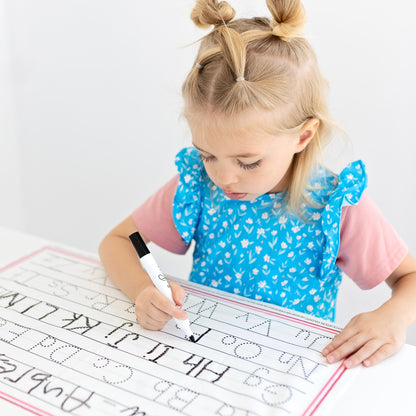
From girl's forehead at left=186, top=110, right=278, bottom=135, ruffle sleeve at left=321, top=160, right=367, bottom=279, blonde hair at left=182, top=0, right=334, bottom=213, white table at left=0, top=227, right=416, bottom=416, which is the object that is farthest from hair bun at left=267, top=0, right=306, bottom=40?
white table at left=0, top=227, right=416, bottom=416

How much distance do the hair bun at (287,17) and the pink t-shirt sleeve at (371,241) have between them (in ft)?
0.90

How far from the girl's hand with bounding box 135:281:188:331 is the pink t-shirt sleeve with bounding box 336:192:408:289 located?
29 centimetres

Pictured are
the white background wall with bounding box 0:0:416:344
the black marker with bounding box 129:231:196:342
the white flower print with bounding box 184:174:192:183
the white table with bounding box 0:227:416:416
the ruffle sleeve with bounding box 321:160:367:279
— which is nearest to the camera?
the white table with bounding box 0:227:416:416

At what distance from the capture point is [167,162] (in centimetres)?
151

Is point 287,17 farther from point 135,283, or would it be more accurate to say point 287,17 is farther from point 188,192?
point 135,283

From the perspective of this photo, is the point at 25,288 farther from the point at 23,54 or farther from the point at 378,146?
the point at 23,54

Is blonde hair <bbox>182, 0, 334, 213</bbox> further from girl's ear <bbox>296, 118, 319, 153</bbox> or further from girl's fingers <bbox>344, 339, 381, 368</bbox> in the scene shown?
girl's fingers <bbox>344, 339, 381, 368</bbox>

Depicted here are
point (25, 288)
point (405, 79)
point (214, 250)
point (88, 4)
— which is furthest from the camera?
point (88, 4)

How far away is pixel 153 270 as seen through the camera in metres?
0.77

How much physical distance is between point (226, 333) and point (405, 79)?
660 millimetres

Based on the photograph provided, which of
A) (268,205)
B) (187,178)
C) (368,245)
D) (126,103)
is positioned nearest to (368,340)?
(368,245)

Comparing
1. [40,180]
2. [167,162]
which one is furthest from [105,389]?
[40,180]

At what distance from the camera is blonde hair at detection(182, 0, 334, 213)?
0.76m

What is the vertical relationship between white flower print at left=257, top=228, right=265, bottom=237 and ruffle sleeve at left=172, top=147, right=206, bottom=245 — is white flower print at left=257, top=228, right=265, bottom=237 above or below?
below
